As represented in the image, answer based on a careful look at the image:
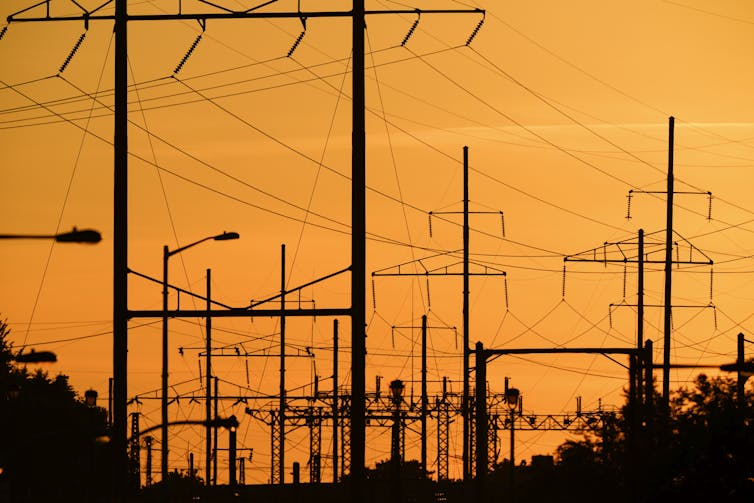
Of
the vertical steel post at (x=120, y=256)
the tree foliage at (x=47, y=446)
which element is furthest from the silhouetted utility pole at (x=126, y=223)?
the tree foliage at (x=47, y=446)

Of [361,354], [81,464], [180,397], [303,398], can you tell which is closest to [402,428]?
[303,398]

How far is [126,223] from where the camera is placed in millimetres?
42344

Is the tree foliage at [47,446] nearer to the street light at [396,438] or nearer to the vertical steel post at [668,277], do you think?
the street light at [396,438]

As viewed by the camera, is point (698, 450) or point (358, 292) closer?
point (358, 292)

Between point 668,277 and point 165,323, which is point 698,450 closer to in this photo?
point 165,323

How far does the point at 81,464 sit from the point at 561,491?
133 ft

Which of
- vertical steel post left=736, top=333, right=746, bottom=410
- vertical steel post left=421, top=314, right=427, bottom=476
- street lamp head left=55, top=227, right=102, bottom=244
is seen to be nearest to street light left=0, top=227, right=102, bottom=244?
street lamp head left=55, top=227, right=102, bottom=244

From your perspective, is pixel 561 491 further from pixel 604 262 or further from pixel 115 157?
pixel 115 157

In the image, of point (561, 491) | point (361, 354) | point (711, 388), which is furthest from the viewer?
point (561, 491)

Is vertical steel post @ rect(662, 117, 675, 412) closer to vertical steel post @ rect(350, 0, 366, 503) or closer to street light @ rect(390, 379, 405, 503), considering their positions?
street light @ rect(390, 379, 405, 503)

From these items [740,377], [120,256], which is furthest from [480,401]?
[120,256]

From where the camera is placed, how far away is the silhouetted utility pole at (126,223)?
41406mm

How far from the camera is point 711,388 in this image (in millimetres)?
58156

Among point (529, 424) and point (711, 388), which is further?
point (529, 424)
